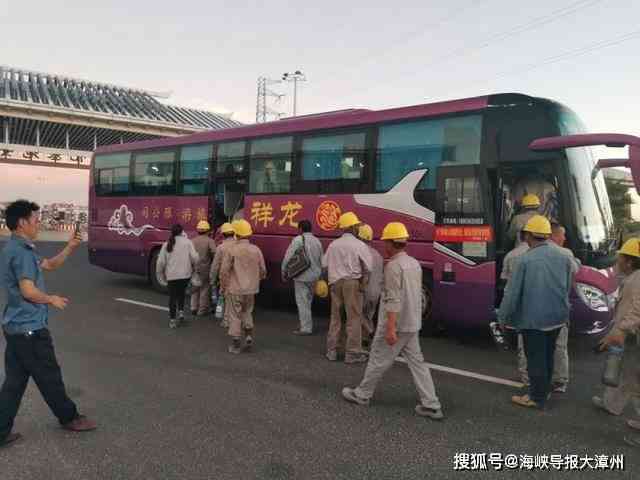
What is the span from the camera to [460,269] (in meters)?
6.24

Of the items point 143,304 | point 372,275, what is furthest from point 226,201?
point 372,275

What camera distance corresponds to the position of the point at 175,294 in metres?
7.35

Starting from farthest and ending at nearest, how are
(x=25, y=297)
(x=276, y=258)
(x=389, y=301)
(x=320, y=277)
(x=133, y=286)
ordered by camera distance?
(x=133, y=286) < (x=276, y=258) < (x=320, y=277) < (x=389, y=301) < (x=25, y=297)

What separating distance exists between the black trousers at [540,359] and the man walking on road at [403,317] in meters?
0.94

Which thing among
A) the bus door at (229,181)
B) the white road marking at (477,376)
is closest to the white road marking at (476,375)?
the white road marking at (477,376)

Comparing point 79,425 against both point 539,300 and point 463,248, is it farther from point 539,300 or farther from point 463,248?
point 463,248

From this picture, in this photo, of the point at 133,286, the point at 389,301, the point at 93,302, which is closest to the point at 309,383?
the point at 389,301

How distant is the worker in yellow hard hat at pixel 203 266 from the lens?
323 inches

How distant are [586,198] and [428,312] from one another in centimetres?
252

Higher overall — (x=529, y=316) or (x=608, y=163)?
(x=608, y=163)

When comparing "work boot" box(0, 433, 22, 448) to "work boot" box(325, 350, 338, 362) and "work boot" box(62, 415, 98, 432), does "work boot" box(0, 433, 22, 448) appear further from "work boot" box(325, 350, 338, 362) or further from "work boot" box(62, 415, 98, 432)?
"work boot" box(325, 350, 338, 362)

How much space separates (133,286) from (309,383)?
7.70 meters

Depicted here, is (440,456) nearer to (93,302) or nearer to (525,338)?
(525,338)

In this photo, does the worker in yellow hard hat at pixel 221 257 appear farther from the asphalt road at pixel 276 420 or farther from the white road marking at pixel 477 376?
the white road marking at pixel 477 376
